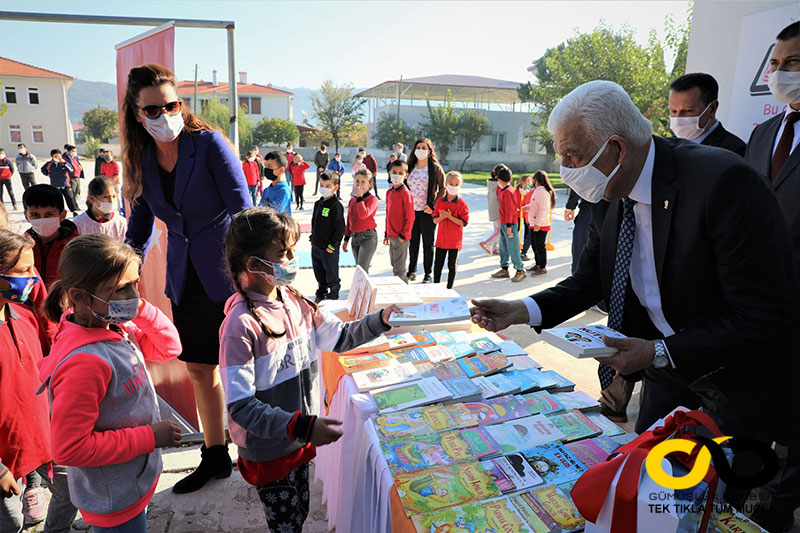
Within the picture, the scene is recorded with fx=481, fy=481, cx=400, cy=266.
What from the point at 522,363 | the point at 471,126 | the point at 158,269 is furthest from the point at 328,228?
the point at 471,126

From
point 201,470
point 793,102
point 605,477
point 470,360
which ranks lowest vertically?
point 201,470

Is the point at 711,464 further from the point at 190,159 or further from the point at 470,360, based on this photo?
the point at 190,159

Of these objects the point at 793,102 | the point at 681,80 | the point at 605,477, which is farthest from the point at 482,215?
the point at 605,477

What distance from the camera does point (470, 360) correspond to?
2383 millimetres

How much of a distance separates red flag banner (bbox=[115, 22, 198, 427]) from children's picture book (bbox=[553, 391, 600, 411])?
2.41m

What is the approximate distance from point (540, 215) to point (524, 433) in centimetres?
639

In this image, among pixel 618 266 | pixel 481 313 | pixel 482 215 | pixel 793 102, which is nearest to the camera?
pixel 618 266

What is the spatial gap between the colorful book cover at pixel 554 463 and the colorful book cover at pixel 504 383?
1.32 ft

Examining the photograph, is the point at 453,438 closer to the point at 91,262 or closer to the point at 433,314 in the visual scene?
the point at 433,314

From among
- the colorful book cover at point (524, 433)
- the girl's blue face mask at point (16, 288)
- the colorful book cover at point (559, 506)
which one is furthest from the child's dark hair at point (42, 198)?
the colorful book cover at point (559, 506)

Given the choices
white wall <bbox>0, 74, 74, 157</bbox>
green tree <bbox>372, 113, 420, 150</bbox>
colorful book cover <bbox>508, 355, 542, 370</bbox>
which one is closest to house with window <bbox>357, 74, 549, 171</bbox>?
green tree <bbox>372, 113, 420, 150</bbox>

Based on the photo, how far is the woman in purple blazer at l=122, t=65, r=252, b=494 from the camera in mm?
2377

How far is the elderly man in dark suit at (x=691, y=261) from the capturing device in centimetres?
144

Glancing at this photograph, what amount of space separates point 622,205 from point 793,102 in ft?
6.06
